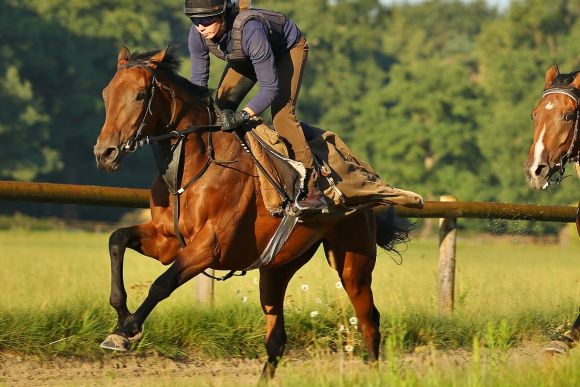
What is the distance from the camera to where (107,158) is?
23.0ft

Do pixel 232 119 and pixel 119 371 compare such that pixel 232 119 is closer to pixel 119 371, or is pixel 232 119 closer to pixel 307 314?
pixel 119 371

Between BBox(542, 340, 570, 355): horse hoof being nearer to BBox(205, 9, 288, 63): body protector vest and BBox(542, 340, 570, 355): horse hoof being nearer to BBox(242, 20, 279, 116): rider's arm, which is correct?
BBox(242, 20, 279, 116): rider's arm

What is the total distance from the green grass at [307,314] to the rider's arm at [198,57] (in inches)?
75.6

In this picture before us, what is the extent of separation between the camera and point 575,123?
7.86 meters

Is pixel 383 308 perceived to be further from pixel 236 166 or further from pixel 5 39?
pixel 5 39

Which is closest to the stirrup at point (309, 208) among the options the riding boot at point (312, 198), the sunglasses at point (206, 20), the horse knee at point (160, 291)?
the riding boot at point (312, 198)

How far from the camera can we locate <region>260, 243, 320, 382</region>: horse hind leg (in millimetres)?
8484

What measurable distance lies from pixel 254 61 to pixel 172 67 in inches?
21.3

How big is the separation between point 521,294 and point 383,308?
71.4 inches

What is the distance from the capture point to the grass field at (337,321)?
22.1 feet

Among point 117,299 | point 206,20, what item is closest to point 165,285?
point 117,299

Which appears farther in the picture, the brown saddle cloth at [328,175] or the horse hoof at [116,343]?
the brown saddle cloth at [328,175]

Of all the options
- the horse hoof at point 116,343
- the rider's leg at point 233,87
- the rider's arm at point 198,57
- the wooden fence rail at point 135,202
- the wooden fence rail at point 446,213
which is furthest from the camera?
the wooden fence rail at point 446,213

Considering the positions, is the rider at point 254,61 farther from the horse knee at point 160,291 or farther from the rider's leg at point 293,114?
the horse knee at point 160,291
